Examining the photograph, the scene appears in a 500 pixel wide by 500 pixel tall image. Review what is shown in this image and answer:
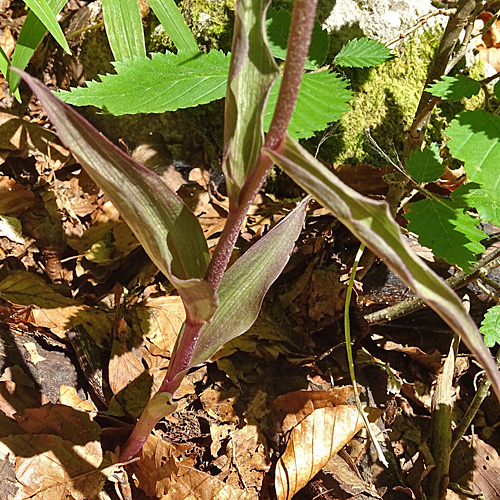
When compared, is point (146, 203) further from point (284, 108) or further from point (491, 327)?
point (491, 327)

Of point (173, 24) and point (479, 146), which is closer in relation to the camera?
point (479, 146)

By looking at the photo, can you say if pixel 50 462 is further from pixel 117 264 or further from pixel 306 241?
pixel 306 241

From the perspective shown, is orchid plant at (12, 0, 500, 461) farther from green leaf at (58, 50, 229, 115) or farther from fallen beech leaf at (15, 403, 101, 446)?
green leaf at (58, 50, 229, 115)

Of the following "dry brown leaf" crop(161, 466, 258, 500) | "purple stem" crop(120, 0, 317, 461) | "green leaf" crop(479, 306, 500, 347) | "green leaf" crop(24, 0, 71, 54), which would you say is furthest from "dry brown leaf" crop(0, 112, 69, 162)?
"green leaf" crop(479, 306, 500, 347)

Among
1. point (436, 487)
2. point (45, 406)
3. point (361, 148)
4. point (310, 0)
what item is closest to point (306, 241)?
point (361, 148)

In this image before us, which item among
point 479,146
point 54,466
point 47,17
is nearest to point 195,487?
point 54,466

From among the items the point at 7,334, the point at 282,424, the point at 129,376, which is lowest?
the point at 282,424
